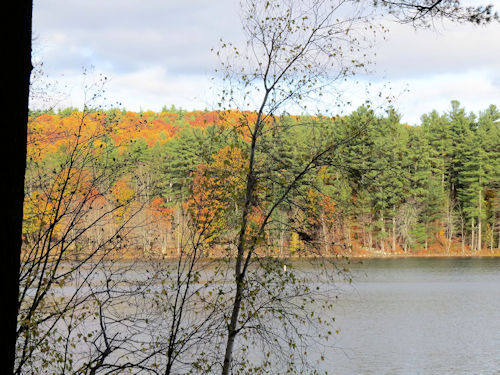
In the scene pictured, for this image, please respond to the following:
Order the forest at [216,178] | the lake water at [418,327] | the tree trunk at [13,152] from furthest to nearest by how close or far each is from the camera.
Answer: the lake water at [418,327], the forest at [216,178], the tree trunk at [13,152]

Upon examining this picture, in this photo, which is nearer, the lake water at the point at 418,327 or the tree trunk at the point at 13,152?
the tree trunk at the point at 13,152

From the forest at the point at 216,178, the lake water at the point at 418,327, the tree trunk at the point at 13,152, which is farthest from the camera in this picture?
the lake water at the point at 418,327

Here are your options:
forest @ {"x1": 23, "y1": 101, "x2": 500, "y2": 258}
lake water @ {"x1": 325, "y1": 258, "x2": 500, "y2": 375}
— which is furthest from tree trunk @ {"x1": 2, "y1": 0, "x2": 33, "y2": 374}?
lake water @ {"x1": 325, "y1": 258, "x2": 500, "y2": 375}

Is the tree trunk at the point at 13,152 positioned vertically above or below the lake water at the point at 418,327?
above

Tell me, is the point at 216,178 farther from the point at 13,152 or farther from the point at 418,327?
the point at 418,327

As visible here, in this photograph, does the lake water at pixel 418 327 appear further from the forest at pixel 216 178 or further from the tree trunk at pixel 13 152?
the tree trunk at pixel 13 152

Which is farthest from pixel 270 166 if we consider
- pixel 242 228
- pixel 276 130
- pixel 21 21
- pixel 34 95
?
pixel 21 21

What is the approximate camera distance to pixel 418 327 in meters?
17.9

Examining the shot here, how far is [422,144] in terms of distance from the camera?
4909 cm

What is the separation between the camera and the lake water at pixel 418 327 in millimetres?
13414

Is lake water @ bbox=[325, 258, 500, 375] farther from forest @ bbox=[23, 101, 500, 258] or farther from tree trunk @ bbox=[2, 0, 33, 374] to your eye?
tree trunk @ bbox=[2, 0, 33, 374]

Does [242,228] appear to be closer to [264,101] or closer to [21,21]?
[264,101]

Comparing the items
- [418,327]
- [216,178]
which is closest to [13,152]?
[216,178]

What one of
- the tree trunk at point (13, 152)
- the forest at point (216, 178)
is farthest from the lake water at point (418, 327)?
the tree trunk at point (13, 152)
